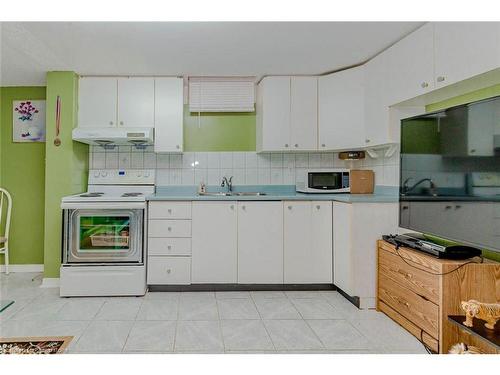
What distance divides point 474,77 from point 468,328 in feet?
4.56

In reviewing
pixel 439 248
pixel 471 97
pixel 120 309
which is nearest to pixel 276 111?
pixel 471 97

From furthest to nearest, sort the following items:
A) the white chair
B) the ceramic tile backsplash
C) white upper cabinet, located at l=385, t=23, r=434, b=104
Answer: the ceramic tile backsplash, the white chair, white upper cabinet, located at l=385, t=23, r=434, b=104

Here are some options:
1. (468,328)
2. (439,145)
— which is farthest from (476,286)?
(439,145)

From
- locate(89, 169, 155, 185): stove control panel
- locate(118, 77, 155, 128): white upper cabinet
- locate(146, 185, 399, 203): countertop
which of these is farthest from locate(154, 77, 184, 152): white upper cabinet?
locate(146, 185, 399, 203): countertop

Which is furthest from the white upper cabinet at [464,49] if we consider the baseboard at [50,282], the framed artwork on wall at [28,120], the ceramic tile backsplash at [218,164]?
the framed artwork on wall at [28,120]

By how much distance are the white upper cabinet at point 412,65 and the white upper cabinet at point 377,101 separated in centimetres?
8

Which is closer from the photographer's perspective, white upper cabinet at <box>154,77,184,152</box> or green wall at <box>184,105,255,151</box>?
white upper cabinet at <box>154,77,184,152</box>

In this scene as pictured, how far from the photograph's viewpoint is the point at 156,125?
3.55 meters

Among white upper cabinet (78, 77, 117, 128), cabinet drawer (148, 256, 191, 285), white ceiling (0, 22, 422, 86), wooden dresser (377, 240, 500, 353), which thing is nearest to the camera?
wooden dresser (377, 240, 500, 353)

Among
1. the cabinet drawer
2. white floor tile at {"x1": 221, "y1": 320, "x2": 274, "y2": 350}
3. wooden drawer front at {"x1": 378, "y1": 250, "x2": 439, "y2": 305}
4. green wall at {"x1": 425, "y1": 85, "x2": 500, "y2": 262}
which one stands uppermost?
green wall at {"x1": 425, "y1": 85, "x2": 500, "y2": 262}

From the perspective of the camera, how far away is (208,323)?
8.23 feet

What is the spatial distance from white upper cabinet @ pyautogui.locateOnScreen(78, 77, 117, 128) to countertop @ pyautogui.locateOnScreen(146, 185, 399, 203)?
921 millimetres

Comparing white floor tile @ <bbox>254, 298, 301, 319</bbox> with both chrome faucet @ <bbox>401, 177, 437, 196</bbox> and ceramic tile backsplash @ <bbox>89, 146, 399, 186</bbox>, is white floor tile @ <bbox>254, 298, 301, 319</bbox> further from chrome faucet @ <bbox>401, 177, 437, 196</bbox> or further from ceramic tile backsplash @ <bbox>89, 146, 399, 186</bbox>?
ceramic tile backsplash @ <bbox>89, 146, 399, 186</bbox>

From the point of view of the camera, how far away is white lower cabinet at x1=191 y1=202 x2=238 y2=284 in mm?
3211
